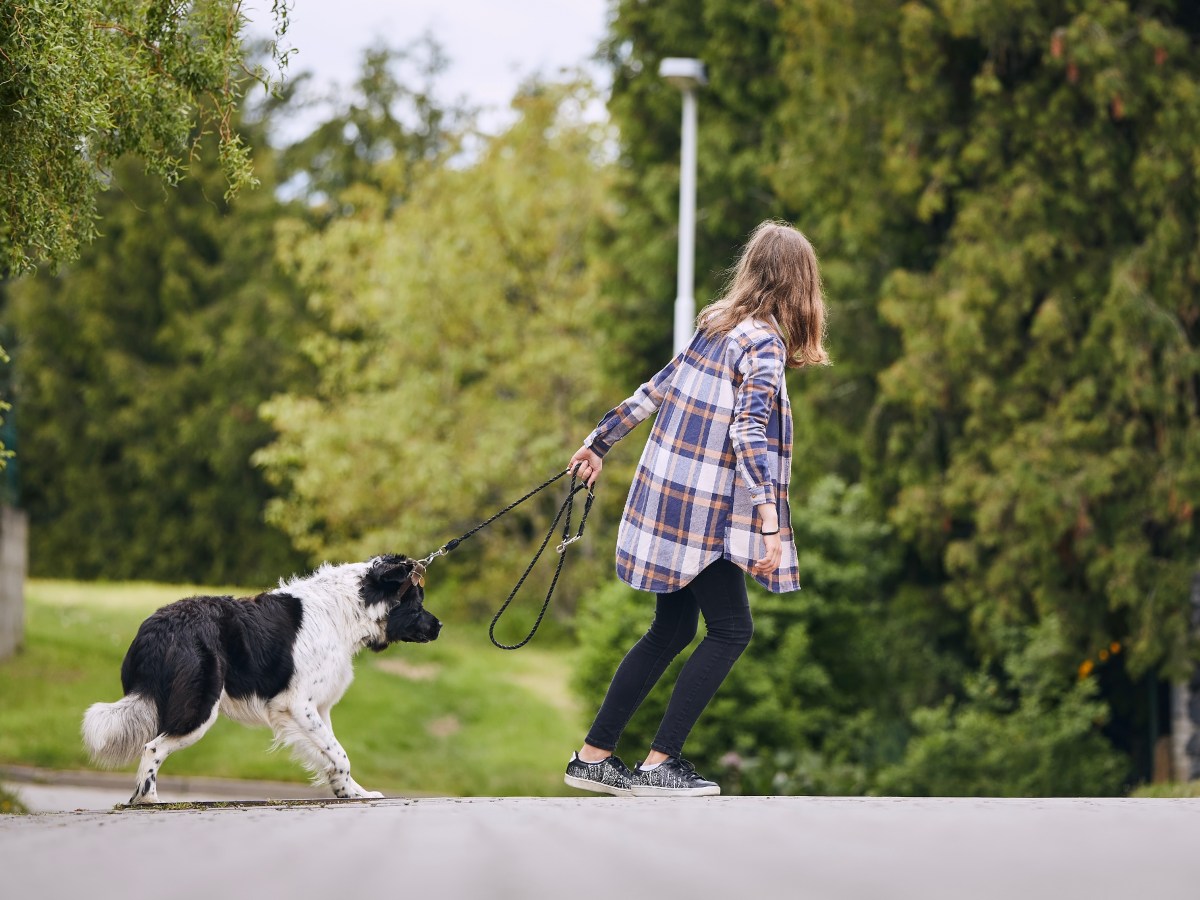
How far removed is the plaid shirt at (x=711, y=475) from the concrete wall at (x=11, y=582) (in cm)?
1653

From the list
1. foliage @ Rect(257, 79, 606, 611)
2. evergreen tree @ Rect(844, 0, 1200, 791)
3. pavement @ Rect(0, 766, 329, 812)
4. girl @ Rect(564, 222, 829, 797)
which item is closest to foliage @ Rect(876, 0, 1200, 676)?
evergreen tree @ Rect(844, 0, 1200, 791)

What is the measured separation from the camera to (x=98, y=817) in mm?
5262

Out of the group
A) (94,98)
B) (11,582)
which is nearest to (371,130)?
(11,582)

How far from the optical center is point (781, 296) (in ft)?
19.8

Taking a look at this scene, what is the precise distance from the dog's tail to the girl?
1662mm

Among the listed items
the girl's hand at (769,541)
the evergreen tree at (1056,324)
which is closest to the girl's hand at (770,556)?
the girl's hand at (769,541)

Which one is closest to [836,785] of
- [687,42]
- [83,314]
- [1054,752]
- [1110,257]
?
[1054,752]

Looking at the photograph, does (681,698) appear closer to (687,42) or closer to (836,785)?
(836,785)

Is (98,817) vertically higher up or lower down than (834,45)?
lower down

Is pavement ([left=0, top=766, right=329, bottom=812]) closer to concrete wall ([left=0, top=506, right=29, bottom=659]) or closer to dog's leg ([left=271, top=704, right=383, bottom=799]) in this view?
concrete wall ([left=0, top=506, right=29, bottom=659])

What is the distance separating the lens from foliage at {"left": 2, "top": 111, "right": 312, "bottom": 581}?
37188 millimetres

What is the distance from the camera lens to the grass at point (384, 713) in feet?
58.1

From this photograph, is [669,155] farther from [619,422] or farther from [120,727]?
[120,727]

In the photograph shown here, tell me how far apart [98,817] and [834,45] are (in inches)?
553
